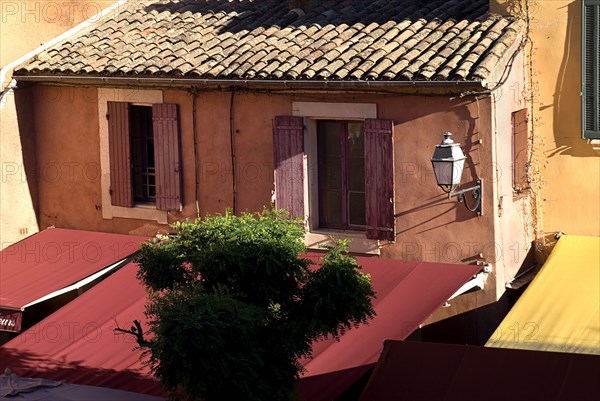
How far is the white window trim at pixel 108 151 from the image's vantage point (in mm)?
16594

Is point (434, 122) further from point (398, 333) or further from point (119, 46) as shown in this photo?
point (119, 46)

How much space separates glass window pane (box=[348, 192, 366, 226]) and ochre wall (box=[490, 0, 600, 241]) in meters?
2.10

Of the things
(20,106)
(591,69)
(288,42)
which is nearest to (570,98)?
(591,69)

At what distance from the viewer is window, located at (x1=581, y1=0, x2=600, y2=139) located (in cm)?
Answer: 1451

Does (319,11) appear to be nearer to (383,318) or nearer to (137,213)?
(137,213)

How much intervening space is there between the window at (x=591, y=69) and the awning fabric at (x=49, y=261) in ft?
19.8

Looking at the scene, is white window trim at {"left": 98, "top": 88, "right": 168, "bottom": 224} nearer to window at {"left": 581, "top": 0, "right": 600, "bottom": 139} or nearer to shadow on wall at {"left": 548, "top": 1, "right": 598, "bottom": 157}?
shadow on wall at {"left": 548, "top": 1, "right": 598, "bottom": 157}

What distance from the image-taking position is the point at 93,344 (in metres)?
14.5

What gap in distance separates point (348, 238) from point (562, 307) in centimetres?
284

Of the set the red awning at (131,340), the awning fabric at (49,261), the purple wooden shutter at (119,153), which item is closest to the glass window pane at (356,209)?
the red awning at (131,340)

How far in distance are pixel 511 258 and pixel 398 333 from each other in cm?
226

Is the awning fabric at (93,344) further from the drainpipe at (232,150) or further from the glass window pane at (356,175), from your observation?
the glass window pane at (356,175)

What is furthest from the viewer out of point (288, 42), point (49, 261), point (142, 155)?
point (142, 155)

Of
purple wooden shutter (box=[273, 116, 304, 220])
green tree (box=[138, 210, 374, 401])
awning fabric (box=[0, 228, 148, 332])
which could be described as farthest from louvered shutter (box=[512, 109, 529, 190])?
awning fabric (box=[0, 228, 148, 332])
